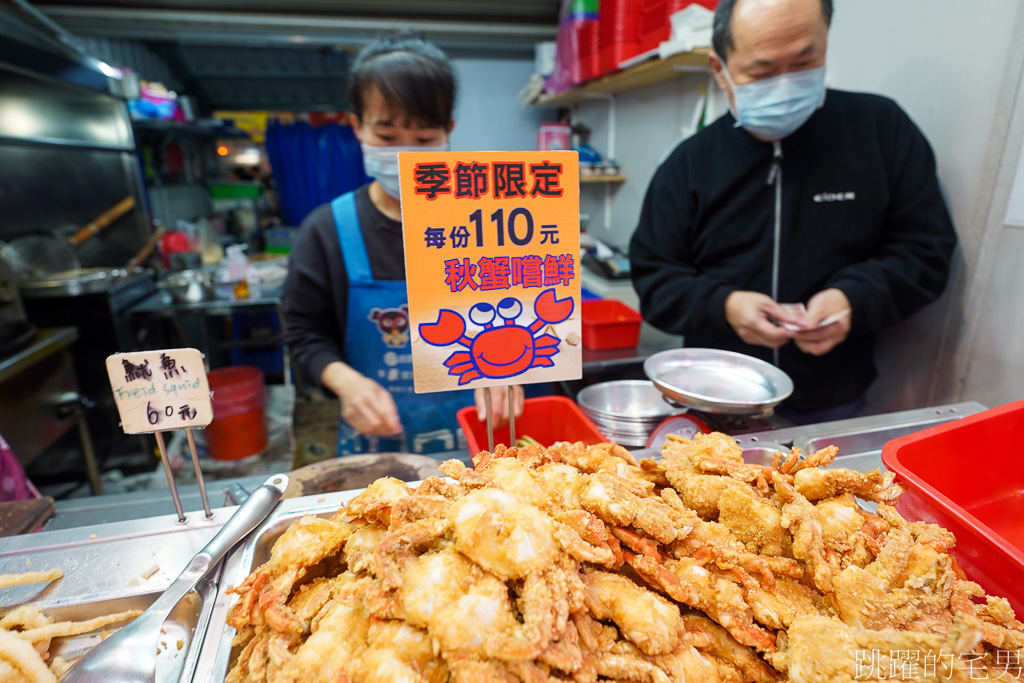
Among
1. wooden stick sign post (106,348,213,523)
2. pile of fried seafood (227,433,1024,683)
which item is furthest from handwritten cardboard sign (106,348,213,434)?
pile of fried seafood (227,433,1024,683)

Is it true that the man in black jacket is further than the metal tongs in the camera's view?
Yes

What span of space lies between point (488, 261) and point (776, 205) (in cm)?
192

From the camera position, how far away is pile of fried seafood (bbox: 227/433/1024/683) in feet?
2.18

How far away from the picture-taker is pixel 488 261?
1.00 metres

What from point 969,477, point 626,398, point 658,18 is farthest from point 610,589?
point 658,18

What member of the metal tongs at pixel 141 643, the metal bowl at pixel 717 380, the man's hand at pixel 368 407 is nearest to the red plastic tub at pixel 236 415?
the man's hand at pixel 368 407

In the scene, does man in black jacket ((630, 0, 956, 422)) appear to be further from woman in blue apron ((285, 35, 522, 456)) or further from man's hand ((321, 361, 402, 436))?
man's hand ((321, 361, 402, 436))

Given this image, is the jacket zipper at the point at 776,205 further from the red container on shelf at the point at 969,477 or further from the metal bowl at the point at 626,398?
the red container on shelf at the point at 969,477

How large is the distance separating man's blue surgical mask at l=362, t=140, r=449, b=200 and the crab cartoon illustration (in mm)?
1194

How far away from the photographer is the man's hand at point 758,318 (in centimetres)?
207

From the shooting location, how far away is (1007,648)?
76 centimetres

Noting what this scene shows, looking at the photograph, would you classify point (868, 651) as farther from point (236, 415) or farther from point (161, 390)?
point (236, 415)

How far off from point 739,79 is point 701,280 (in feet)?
2.83

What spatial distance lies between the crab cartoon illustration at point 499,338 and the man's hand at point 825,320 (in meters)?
1.47
